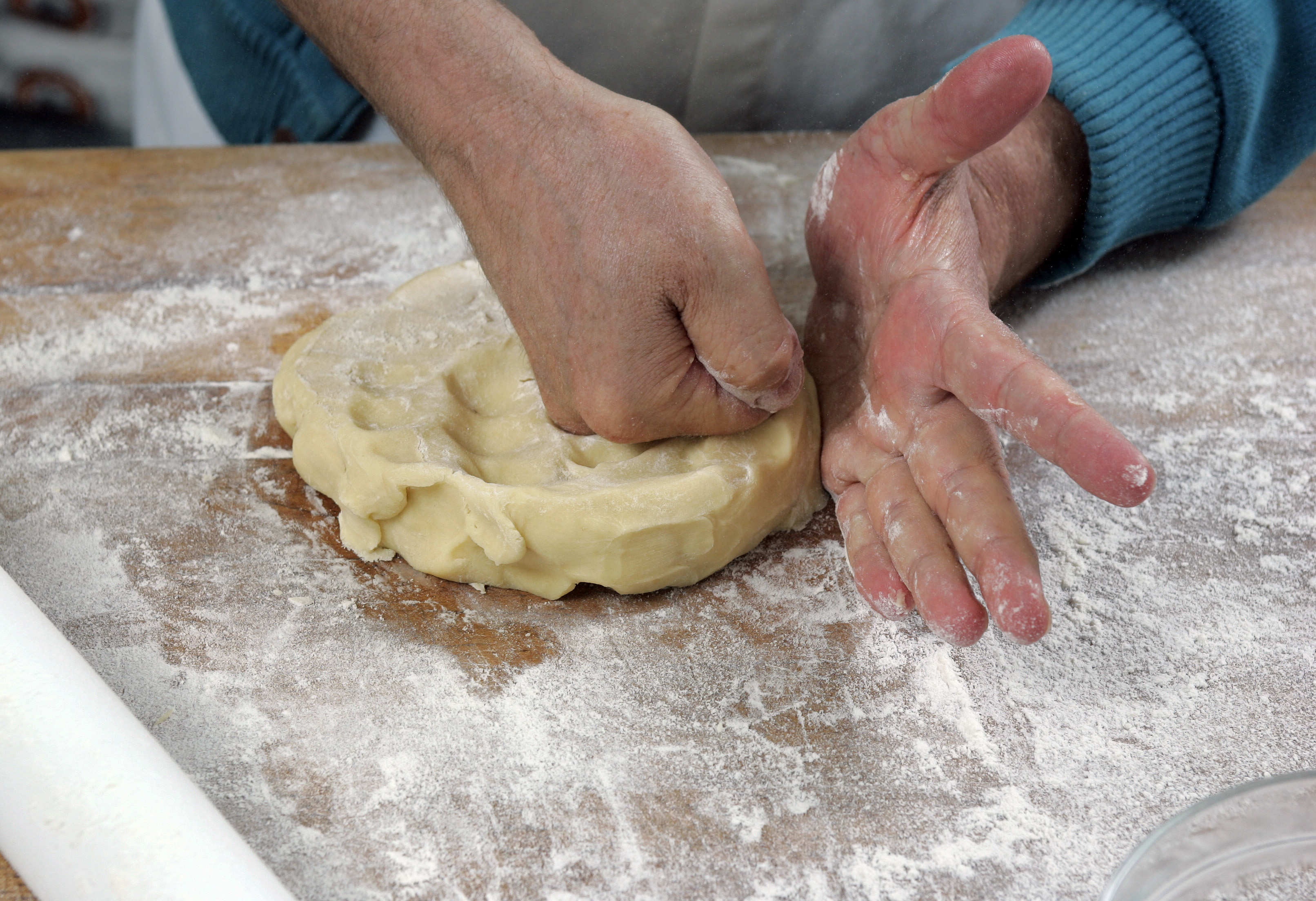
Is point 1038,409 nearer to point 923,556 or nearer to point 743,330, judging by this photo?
point 923,556

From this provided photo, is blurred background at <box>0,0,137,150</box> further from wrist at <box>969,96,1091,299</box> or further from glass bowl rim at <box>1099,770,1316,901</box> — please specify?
glass bowl rim at <box>1099,770,1316,901</box>

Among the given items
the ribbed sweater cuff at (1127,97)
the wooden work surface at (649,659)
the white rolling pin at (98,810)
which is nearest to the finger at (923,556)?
the wooden work surface at (649,659)

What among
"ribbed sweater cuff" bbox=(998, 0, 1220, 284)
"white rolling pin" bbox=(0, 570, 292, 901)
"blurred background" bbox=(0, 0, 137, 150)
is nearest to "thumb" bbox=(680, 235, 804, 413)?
"white rolling pin" bbox=(0, 570, 292, 901)

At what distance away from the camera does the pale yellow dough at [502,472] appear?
114 cm

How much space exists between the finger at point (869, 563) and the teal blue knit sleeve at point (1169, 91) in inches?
32.8

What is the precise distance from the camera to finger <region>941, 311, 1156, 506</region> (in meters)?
0.89

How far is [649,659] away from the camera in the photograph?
1.15 meters

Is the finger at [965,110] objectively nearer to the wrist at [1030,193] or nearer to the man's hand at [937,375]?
the man's hand at [937,375]

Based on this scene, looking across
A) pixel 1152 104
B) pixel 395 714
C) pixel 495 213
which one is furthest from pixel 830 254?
pixel 395 714

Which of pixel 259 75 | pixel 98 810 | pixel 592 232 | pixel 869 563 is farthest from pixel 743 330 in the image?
pixel 259 75

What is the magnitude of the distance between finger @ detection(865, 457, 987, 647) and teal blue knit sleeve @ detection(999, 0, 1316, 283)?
820 mm

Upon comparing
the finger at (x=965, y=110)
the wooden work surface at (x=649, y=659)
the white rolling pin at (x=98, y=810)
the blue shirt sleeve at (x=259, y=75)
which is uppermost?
the finger at (x=965, y=110)

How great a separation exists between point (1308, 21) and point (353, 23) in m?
1.63

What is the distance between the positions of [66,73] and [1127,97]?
2.81m
